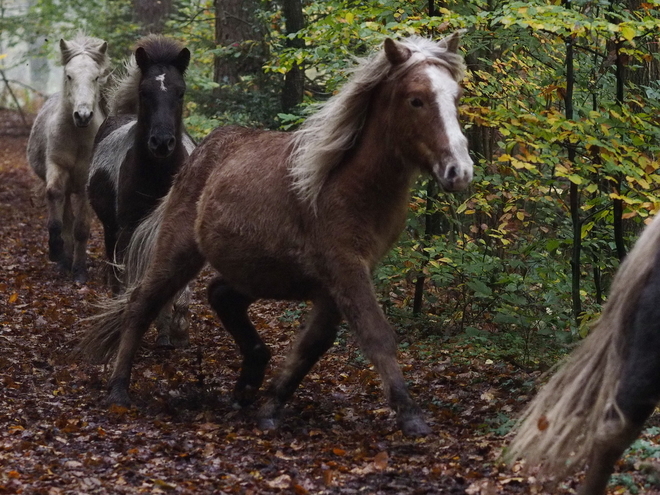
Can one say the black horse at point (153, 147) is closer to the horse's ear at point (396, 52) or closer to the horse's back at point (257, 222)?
the horse's back at point (257, 222)

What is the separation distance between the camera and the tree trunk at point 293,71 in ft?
40.3

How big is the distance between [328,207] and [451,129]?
100 centimetres

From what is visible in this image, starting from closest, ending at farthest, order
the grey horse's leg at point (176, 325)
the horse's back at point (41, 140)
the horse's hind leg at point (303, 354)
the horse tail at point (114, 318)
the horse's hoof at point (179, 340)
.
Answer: the horse's hind leg at point (303, 354), the horse tail at point (114, 318), the grey horse's leg at point (176, 325), the horse's hoof at point (179, 340), the horse's back at point (41, 140)

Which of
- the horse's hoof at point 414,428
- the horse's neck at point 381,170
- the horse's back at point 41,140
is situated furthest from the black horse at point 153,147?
the horse's back at point 41,140

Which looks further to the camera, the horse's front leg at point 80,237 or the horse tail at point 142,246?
the horse's front leg at point 80,237

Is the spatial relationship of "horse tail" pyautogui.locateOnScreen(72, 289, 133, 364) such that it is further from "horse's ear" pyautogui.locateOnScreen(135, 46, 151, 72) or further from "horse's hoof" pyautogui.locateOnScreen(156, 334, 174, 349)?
"horse's ear" pyautogui.locateOnScreen(135, 46, 151, 72)

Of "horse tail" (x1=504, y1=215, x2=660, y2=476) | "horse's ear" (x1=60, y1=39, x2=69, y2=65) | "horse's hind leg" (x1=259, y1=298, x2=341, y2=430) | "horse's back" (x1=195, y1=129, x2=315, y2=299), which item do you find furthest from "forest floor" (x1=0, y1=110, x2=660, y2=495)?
"horse's ear" (x1=60, y1=39, x2=69, y2=65)

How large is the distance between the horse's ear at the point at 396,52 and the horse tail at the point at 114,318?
2.66 m

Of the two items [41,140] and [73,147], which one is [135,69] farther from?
[41,140]

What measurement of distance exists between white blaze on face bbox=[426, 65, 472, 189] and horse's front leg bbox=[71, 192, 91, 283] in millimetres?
7845

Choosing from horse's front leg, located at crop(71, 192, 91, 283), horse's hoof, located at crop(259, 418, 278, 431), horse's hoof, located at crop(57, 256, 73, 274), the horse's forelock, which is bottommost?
horse's hoof, located at crop(57, 256, 73, 274)

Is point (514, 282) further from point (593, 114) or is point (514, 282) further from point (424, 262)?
point (593, 114)

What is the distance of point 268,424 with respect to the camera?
6484 millimetres

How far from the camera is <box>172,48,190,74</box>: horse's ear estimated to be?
28.9 ft
